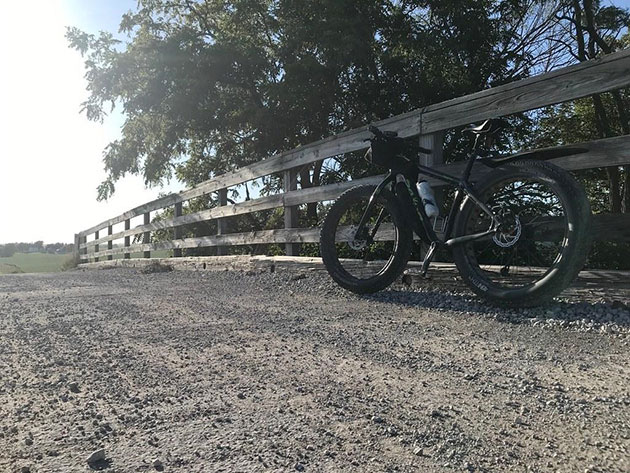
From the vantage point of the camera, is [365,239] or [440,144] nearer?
[440,144]

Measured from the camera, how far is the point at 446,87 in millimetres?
8516

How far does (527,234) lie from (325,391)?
1953 mm

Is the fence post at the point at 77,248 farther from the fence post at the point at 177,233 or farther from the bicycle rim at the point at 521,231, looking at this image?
the bicycle rim at the point at 521,231

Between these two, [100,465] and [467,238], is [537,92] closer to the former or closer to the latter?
[467,238]

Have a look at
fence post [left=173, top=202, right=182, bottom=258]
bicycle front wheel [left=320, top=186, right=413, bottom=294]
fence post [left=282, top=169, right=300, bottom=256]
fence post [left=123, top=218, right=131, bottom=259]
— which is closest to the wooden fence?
fence post [left=282, top=169, right=300, bottom=256]

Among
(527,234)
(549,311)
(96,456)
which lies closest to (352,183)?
(527,234)

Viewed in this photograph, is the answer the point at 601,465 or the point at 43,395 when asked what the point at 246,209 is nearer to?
the point at 43,395

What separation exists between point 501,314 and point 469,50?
770 cm

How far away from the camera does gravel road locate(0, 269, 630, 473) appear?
1178mm

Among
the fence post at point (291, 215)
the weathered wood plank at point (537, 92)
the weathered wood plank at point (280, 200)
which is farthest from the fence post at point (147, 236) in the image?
the weathered wood plank at point (537, 92)

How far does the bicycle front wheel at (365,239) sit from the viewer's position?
11.9 feet

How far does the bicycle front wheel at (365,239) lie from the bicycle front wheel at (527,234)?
0.56 meters

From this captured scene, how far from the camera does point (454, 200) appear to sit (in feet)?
11.0

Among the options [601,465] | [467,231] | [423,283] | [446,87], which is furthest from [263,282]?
[446,87]
